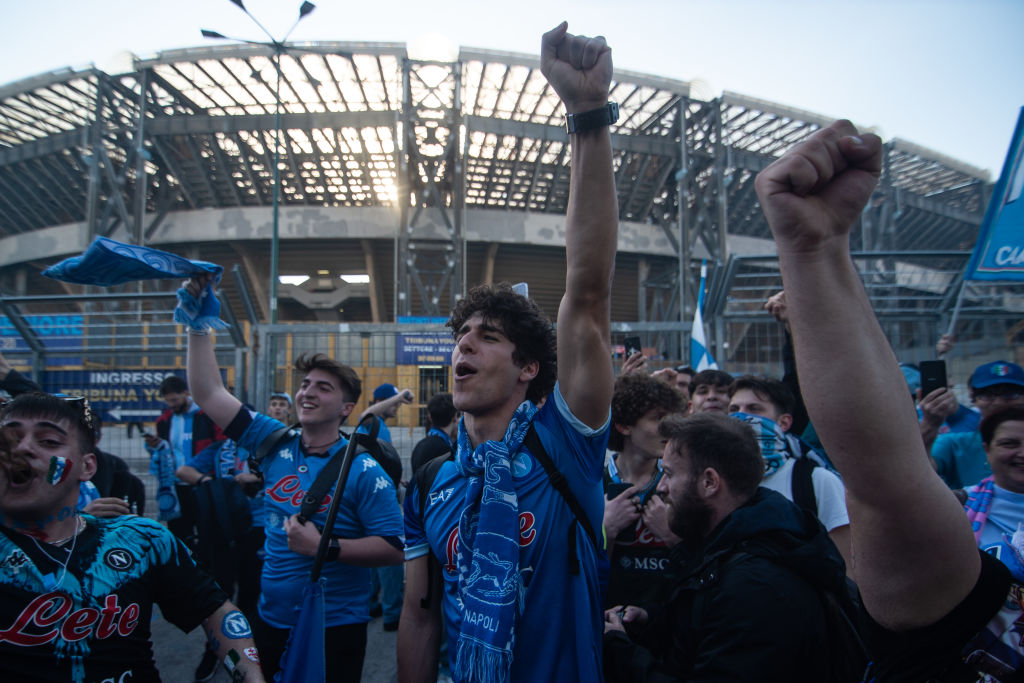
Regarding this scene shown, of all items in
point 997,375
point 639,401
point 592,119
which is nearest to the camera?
point 592,119

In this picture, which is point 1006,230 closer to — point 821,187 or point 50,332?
point 821,187

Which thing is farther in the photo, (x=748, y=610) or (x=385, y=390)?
(x=385, y=390)

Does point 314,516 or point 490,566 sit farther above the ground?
point 490,566

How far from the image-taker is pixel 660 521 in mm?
2111

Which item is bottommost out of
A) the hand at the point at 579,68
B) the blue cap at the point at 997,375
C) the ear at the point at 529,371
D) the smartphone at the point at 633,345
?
the blue cap at the point at 997,375

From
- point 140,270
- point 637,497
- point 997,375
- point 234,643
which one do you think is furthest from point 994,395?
point 140,270

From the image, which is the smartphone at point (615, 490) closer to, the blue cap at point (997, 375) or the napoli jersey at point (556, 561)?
the napoli jersey at point (556, 561)

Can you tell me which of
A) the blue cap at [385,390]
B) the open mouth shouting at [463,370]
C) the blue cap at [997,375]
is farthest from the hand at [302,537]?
the blue cap at [997,375]

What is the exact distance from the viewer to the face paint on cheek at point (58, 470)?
1.77m

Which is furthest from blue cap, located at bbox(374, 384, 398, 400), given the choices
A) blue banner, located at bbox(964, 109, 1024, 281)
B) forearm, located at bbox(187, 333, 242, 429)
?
blue banner, located at bbox(964, 109, 1024, 281)

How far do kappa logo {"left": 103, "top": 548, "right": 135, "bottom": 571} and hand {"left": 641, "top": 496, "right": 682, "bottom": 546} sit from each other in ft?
6.20

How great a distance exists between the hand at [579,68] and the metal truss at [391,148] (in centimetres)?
1636

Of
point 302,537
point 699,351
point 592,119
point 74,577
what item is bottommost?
point 302,537

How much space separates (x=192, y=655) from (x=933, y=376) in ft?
17.7
